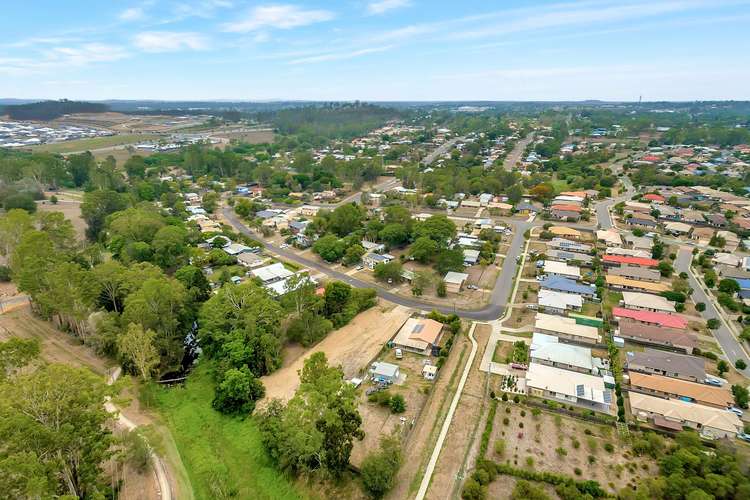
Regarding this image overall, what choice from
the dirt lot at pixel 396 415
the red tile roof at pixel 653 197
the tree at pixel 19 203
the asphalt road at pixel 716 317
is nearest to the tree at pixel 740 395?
the asphalt road at pixel 716 317

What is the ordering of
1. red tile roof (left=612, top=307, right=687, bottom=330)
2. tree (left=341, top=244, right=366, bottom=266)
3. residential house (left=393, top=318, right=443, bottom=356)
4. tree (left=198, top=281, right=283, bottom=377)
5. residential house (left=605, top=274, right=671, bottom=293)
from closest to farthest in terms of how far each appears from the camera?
tree (left=198, top=281, right=283, bottom=377) < residential house (left=393, top=318, right=443, bottom=356) < red tile roof (left=612, top=307, right=687, bottom=330) < residential house (left=605, top=274, right=671, bottom=293) < tree (left=341, top=244, right=366, bottom=266)

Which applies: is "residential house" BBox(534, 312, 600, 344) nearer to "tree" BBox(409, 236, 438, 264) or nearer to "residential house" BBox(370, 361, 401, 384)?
"residential house" BBox(370, 361, 401, 384)

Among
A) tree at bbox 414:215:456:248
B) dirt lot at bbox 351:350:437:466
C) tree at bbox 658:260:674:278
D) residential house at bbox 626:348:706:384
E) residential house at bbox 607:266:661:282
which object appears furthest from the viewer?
tree at bbox 414:215:456:248

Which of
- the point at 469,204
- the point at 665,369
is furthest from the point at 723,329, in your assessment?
the point at 469,204

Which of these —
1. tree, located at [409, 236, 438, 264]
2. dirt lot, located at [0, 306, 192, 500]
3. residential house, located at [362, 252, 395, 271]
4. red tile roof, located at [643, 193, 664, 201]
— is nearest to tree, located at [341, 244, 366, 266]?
residential house, located at [362, 252, 395, 271]

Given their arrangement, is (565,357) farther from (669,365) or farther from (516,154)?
(516,154)

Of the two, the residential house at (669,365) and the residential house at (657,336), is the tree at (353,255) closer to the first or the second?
the residential house at (657,336)
